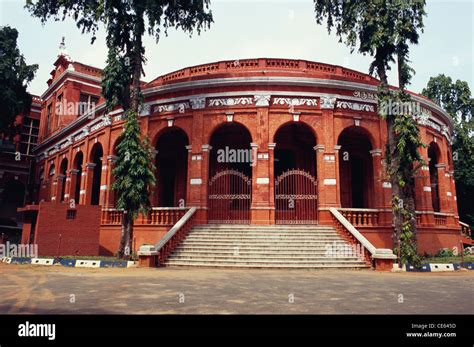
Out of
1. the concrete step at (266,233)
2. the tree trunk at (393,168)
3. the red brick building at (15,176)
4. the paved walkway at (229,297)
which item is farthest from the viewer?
the red brick building at (15,176)

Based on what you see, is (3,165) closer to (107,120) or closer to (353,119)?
(107,120)

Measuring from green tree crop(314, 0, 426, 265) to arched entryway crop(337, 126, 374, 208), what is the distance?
563cm

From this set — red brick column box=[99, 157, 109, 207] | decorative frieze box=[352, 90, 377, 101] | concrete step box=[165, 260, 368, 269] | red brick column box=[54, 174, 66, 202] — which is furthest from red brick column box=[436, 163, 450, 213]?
red brick column box=[54, 174, 66, 202]

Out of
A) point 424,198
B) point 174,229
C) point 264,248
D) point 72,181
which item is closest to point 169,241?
point 174,229

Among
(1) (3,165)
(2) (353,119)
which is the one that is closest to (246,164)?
(2) (353,119)

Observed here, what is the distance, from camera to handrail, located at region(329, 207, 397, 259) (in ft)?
38.3

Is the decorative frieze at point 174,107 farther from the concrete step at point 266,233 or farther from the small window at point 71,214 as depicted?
the concrete step at point 266,233

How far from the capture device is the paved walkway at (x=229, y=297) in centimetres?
484

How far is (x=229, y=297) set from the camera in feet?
19.3

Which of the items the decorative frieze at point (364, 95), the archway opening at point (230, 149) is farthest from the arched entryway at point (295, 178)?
the decorative frieze at point (364, 95)

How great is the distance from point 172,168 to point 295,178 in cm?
813

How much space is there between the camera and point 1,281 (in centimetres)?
783

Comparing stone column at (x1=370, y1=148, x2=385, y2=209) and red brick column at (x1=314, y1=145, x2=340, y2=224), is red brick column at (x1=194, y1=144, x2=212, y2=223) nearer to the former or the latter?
red brick column at (x1=314, y1=145, x2=340, y2=224)

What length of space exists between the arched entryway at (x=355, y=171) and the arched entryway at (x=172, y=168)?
9.17m
